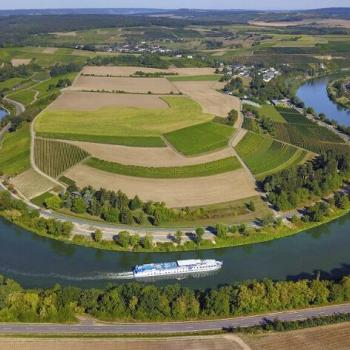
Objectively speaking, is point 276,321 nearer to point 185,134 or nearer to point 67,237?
point 67,237

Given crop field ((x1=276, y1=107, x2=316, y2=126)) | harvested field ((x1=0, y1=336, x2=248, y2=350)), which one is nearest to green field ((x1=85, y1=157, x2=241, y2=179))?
crop field ((x1=276, y1=107, x2=316, y2=126))

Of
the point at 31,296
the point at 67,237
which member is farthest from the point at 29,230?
the point at 31,296

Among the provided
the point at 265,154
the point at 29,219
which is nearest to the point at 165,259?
the point at 29,219

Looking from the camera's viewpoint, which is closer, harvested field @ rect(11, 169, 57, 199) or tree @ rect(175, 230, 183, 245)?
tree @ rect(175, 230, 183, 245)

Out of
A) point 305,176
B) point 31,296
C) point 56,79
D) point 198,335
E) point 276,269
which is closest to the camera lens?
point 198,335

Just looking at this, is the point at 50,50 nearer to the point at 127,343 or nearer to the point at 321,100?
the point at 321,100

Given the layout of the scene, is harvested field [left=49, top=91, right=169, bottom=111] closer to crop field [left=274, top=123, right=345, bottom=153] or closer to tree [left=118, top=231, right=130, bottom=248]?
crop field [left=274, top=123, right=345, bottom=153]
